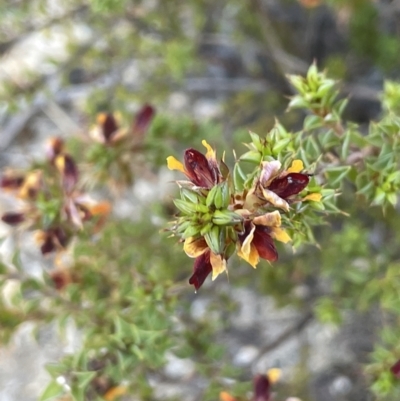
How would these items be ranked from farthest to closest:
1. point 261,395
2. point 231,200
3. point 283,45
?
point 283,45, point 261,395, point 231,200

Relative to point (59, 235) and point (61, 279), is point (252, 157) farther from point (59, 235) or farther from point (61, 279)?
point (61, 279)

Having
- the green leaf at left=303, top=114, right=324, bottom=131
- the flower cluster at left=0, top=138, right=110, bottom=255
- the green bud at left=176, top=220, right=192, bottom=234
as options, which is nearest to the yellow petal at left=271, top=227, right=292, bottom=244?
the green bud at left=176, top=220, right=192, bottom=234

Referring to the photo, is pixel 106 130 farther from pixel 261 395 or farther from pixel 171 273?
pixel 261 395

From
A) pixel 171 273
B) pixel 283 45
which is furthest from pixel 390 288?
pixel 283 45

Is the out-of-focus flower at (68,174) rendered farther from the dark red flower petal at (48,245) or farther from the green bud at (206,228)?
the green bud at (206,228)

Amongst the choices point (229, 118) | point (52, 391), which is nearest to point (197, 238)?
point (52, 391)

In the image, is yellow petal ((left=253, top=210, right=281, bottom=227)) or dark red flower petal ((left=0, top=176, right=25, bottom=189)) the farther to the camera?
dark red flower petal ((left=0, top=176, right=25, bottom=189))

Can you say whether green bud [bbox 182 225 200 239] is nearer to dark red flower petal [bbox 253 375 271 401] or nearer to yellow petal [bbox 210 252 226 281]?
yellow petal [bbox 210 252 226 281]
